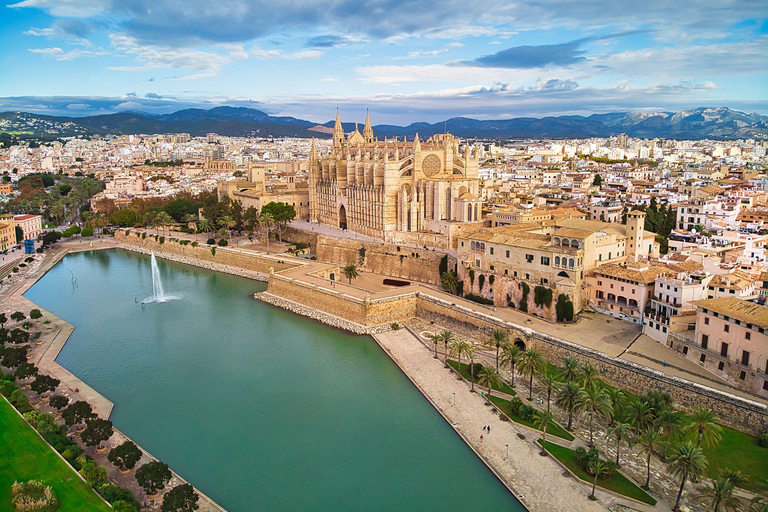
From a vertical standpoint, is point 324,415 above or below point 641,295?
below

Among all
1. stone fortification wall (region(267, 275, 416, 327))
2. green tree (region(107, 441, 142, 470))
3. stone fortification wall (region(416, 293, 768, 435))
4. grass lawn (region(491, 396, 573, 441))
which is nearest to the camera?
green tree (region(107, 441, 142, 470))

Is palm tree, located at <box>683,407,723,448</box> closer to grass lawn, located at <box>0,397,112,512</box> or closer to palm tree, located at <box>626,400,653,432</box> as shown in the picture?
palm tree, located at <box>626,400,653,432</box>

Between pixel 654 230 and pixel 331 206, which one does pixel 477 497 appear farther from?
pixel 331 206

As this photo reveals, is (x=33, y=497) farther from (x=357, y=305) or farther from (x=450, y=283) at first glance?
(x=450, y=283)

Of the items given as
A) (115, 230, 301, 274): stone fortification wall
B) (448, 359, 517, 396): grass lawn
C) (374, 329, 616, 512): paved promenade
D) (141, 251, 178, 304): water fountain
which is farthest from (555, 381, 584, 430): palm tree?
(141, 251, 178, 304): water fountain


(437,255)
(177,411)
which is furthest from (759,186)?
(177,411)

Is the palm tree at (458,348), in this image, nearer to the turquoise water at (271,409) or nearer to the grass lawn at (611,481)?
the turquoise water at (271,409)

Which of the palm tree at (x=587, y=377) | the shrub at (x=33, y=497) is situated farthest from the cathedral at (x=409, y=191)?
the shrub at (x=33, y=497)

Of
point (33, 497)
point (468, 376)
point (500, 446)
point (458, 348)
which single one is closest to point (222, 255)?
point (458, 348)
